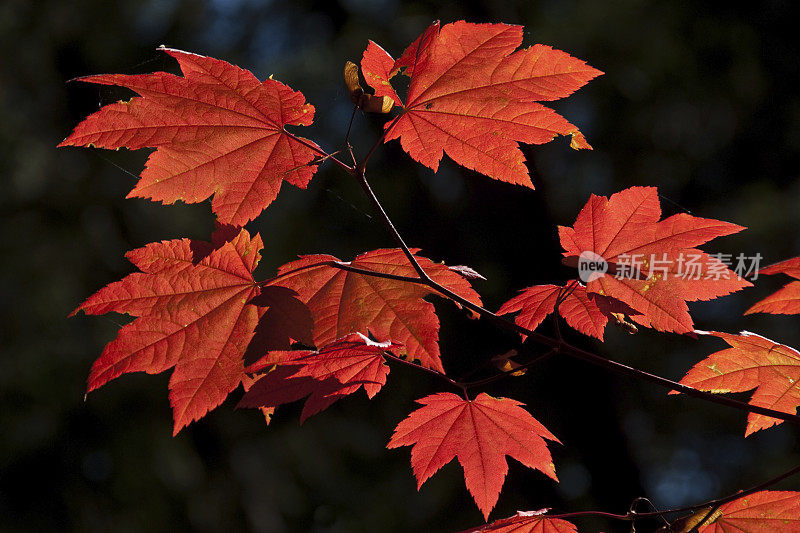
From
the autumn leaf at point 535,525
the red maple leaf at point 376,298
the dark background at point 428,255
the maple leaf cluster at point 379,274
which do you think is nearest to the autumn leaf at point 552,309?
the maple leaf cluster at point 379,274

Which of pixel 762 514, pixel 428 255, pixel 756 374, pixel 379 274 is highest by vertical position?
pixel 379 274

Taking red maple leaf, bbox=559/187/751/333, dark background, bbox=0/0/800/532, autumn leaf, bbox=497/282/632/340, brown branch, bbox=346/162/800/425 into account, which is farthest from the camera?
dark background, bbox=0/0/800/532

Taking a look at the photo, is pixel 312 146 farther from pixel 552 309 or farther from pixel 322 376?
pixel 552 309

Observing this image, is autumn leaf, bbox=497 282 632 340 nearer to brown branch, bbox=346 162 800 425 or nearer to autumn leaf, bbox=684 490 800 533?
brown branch, bbox=346 162 800 425

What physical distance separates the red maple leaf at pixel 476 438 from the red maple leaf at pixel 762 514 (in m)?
0.24

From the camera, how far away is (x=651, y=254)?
819mm

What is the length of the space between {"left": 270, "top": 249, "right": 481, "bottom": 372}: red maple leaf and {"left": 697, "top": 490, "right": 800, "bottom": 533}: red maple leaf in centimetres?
44

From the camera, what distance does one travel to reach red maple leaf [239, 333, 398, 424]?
733mm

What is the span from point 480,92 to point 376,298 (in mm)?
308

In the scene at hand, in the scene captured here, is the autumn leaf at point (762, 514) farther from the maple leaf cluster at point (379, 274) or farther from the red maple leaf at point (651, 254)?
the red maple leaf at point (651, 254)

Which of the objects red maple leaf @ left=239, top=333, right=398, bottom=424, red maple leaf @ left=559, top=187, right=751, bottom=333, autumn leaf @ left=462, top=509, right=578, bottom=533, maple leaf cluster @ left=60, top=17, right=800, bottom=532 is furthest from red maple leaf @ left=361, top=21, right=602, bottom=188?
autumn leaf @ left=462, top=509, right=578, bottom=533

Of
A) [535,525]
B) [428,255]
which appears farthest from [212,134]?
[428,255]

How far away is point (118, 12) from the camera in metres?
3.89

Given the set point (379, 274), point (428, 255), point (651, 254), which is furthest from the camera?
point (428, 255)
